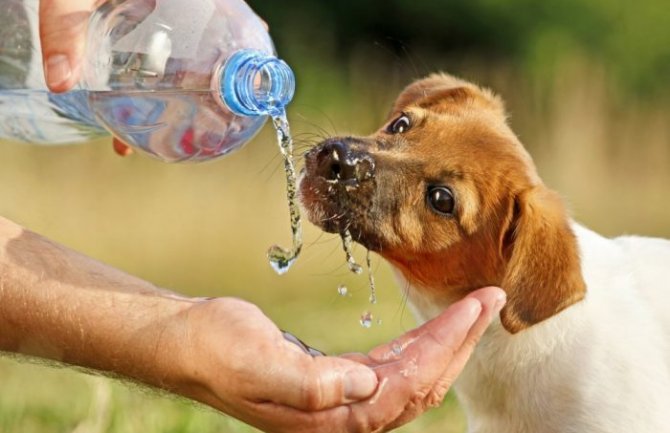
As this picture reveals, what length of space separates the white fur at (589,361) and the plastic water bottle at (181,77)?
875 millimetres

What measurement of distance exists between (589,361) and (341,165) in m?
0.96

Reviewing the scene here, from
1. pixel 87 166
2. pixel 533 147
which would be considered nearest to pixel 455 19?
pixel 533 147

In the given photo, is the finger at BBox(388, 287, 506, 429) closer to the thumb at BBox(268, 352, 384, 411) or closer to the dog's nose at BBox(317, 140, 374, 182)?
the thumb at BBox(268, 352, 384, 411)

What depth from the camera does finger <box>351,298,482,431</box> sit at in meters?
3.40

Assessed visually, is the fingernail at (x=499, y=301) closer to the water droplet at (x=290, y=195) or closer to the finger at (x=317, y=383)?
the finger at (x=317, y=383)

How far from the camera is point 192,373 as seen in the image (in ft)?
11.5

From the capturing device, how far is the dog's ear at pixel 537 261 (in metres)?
4.01

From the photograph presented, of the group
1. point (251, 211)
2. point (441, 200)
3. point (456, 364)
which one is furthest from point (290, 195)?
point (251, 211)

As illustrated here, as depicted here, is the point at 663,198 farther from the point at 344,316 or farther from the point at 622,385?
the point at 622,385

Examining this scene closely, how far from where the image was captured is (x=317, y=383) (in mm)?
3320

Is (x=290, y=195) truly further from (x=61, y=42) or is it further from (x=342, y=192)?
(x=61, y=42)

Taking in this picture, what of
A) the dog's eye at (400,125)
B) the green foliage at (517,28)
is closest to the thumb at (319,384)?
the dog's eye at (400,125)

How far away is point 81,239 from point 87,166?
718 millimetres

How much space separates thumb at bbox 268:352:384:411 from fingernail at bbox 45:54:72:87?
97 cm
